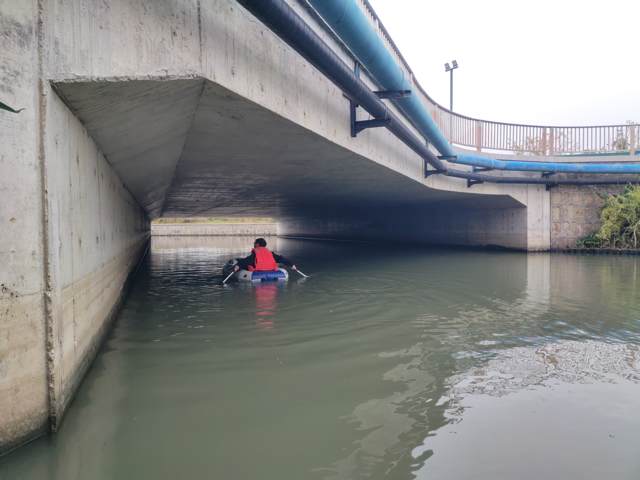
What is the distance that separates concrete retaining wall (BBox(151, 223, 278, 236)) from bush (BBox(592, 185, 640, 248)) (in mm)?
35804

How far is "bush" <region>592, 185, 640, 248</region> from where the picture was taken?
1988 cm

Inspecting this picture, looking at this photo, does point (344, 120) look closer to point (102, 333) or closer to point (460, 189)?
point (102, 333)

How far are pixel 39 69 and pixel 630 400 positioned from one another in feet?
18.6

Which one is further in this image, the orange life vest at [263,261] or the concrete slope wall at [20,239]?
the orange life vest at [263,261]

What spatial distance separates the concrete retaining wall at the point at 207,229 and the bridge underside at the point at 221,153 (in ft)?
101

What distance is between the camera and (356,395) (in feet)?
13.8

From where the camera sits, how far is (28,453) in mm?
3111

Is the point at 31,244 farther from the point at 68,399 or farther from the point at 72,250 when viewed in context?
the point at 68,399

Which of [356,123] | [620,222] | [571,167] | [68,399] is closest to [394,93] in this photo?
[356,123]

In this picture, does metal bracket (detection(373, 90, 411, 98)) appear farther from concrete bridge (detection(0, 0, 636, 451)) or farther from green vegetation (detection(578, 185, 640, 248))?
green vegetation (detection(578, 185, 640, 248))

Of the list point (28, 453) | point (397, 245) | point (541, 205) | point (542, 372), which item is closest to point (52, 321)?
point (28, 453)

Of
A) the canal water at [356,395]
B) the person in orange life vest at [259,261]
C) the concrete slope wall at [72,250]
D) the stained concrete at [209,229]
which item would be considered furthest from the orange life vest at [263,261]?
the stained concrete at [209,229]

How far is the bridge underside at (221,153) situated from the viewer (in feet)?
15.3

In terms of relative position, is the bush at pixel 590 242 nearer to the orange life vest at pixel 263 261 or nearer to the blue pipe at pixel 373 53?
the blue pipe at pixel 373 53
